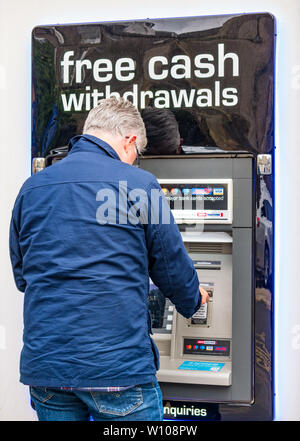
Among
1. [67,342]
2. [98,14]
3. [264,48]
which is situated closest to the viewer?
[67,342]

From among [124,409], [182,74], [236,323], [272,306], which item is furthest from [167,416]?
[182,74]

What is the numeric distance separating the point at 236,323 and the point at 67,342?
1.27 meters

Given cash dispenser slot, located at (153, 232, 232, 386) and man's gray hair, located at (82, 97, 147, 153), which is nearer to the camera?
man's gray hair, located at (82, 97, 147, 153)

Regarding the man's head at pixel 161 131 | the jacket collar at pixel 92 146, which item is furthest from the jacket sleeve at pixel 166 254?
the man's head at pixel 161 131

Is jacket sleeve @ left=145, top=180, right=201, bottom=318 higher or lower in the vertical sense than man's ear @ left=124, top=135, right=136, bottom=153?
lower

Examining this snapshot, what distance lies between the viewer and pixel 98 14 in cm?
310

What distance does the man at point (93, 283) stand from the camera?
1.82 metres

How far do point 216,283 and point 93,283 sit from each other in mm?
1234

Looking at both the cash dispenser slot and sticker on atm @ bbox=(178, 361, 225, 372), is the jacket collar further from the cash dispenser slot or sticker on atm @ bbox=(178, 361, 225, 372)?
sticker on atm @ bbox=(178, 361, 225, 372)

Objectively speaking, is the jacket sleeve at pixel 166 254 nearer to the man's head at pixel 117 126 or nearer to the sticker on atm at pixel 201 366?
the man's head at pixel 117 126

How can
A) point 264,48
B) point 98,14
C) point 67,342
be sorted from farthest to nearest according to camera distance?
1. point 98,14
2. point 264,48
3. point 67,342

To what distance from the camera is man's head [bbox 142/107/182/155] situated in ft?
9.82

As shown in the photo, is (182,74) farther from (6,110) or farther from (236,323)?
(236,323)

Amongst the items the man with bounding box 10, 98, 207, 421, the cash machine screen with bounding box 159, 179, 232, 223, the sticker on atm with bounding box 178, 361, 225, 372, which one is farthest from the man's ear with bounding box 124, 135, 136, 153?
the sticker on atm with bounding box 178, 361, 225, 372
